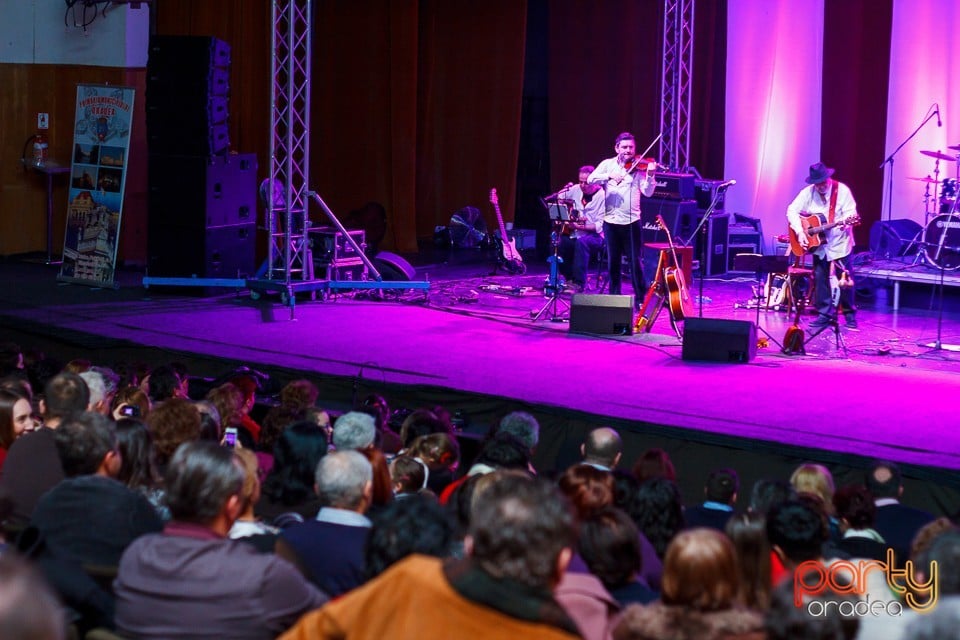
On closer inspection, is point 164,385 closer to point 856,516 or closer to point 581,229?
point 856,516

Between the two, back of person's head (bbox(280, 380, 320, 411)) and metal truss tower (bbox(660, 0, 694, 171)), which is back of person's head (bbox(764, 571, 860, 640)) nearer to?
back of person's head (bbox(280, 380, 320, 411))

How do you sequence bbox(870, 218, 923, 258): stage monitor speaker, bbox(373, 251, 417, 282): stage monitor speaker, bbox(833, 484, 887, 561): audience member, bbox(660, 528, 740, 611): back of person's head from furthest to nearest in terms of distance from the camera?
bbox(870, 218, 923, 258): stage monitor speaker < bbox(373, 251, 417, 282): stage monitor speaker < bbox(833, 484, 887, 561): audience member < bbox(660, 528, 740, 611): back of person's head

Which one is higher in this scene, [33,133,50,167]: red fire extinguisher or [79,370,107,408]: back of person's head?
[33,133,50,167]: red fire extinguisher

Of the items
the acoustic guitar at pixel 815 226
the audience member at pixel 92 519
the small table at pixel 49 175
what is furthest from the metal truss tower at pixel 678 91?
the audience member at pixel 92 519

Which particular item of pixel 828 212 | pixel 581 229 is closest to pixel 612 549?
pixel 828 212

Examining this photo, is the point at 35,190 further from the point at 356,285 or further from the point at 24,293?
the point at 356,285

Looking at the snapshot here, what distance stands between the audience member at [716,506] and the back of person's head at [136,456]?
187 centimetres

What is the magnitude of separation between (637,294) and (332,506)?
24.9ft

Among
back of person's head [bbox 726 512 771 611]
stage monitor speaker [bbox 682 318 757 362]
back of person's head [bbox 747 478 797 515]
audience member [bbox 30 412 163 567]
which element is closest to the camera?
back of person's head [bbox 726 512 771 611]

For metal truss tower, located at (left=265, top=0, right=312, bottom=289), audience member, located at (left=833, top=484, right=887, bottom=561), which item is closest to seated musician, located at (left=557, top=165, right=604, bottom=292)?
metal truss tower, located at (left=265, top=0, right=312, bottom=289)

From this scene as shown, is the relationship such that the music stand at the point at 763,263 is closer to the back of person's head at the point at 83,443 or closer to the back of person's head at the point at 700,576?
the back of person's head at the point at 83,443

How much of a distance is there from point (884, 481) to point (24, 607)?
4.21m

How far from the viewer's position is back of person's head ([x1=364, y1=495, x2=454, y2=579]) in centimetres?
Answer: 299

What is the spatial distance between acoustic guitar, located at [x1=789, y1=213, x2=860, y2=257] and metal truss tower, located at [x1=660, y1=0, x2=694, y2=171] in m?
2.71
